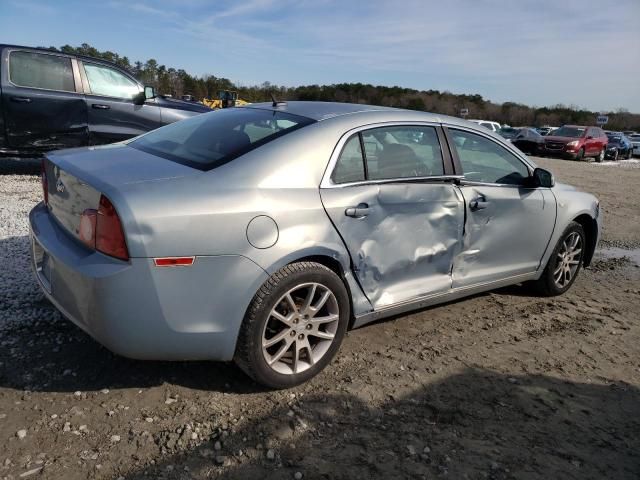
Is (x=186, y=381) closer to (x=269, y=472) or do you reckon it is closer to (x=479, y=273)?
(x=269, y=472)

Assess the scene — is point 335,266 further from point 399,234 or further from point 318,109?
point 318,109

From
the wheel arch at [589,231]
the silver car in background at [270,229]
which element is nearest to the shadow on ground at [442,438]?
the silver car in background at [270,229]

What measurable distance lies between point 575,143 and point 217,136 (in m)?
24.9

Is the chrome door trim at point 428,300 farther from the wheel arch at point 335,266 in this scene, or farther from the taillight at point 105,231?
the taillight at point 105,231

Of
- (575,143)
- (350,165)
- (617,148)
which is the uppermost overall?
(350,165)

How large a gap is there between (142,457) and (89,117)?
6.78 meters

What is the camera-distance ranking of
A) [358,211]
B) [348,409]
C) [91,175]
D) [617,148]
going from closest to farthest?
[91,175] → [348,409] → [358,211] → [617,148]

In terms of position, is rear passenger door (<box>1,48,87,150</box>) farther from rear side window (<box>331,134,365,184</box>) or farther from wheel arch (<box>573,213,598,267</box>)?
wheel arch (<box>573,213,598,267</box>)

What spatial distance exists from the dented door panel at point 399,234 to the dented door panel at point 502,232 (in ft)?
0.45

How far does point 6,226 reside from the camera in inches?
202

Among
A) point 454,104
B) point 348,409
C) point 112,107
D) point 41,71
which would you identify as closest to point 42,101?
point 41,71

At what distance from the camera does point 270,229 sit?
2.61m

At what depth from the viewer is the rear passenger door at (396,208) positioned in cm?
298

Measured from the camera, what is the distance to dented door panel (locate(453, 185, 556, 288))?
3648mm
